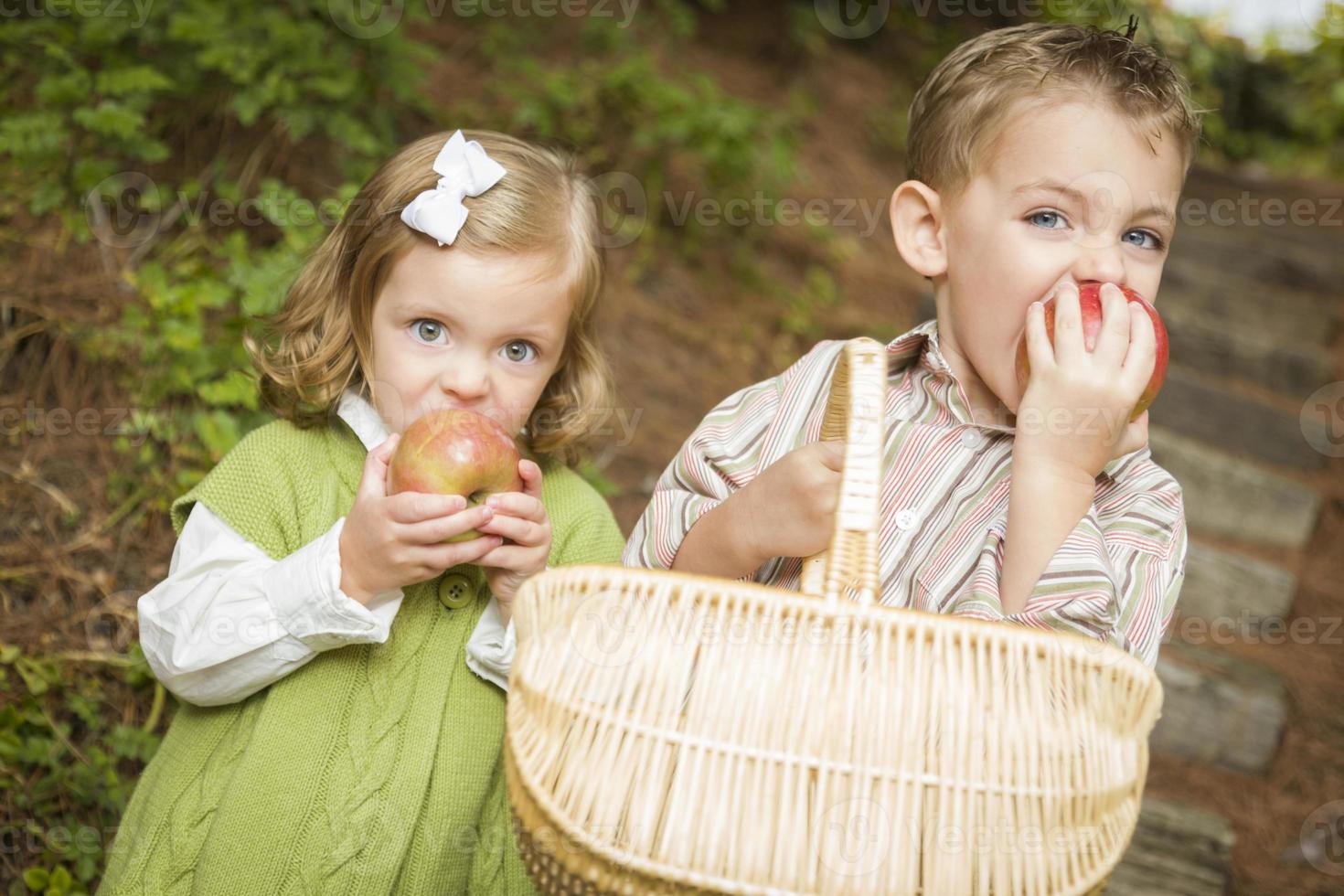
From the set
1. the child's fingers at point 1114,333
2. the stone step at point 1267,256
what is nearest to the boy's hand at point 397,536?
the child's fingers at point 1114,333

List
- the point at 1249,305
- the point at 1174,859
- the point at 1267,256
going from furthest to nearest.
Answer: the point at 1267,256, the point at 1249,305, the point at 1174,859

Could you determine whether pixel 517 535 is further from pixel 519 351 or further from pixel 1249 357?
pixel 1249 357

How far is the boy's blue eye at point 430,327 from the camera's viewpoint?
2021 mm

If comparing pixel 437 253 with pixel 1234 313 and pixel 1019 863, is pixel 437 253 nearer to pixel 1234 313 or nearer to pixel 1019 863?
pixel 1019 863

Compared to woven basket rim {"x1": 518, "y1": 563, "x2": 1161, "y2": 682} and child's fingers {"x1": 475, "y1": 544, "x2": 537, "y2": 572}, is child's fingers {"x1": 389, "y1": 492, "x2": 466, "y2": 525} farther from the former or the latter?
woven basket rim {"x1": 518, "y1": 563, "x2": 1161, "y2": 682}

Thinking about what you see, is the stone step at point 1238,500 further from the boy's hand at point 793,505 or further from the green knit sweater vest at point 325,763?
the green knit sweater vest at point 325,763

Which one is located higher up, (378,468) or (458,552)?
(378,468)

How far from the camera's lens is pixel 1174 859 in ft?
9.30

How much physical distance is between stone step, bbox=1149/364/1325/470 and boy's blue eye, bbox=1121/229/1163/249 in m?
2.78

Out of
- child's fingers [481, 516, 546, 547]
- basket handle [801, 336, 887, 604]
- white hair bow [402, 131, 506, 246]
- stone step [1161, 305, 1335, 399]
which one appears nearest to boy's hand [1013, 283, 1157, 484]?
basket handle [801, 336, 887, 604]

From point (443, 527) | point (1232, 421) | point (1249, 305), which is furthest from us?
point (1249, 305)

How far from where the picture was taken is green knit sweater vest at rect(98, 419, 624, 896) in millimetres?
1895

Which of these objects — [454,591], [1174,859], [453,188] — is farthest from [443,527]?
[1174,859]

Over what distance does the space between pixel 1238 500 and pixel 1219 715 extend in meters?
1.05
